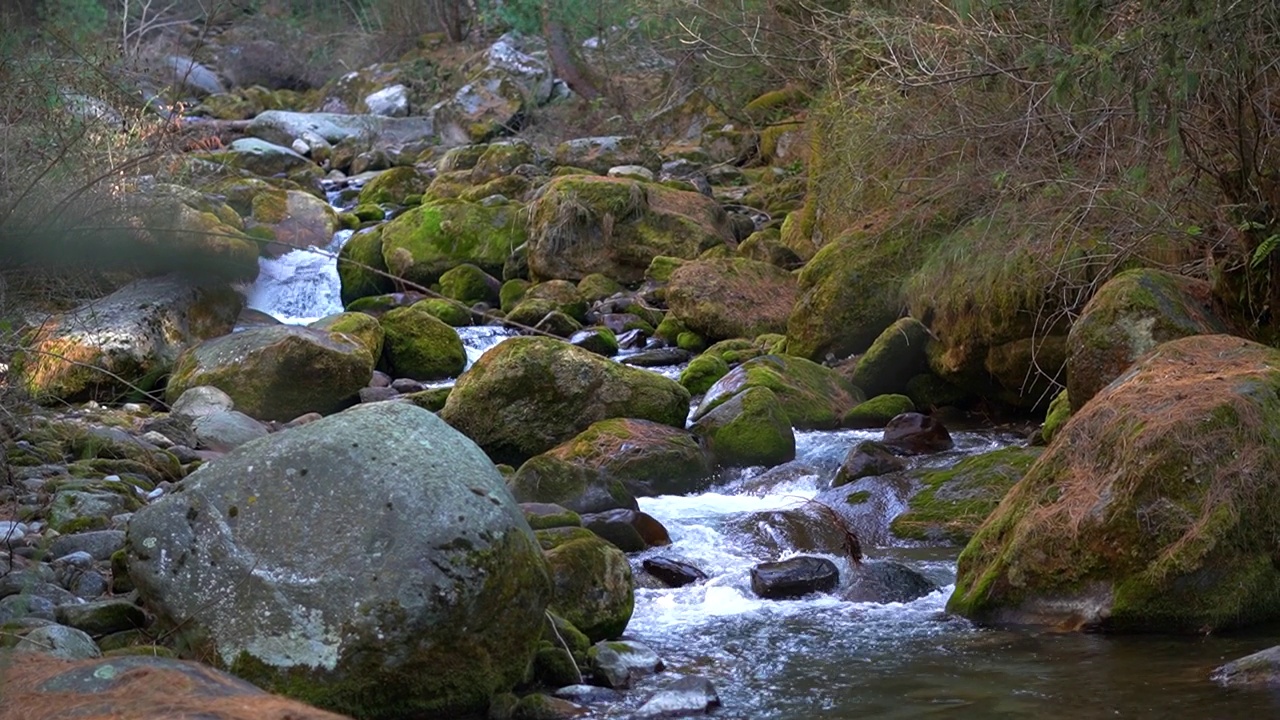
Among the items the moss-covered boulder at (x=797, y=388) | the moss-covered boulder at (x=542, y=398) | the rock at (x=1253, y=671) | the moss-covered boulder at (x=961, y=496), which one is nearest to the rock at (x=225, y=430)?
the moss-covered boulder at (x=542, y=398)

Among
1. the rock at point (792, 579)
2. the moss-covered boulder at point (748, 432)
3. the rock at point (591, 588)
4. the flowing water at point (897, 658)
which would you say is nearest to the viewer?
the flowing water at point (897, 658)

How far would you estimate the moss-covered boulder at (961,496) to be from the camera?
9.16m

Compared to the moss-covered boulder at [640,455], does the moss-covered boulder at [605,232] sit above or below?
above

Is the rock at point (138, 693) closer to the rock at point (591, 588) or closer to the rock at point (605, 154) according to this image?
the rock at point (591, 588)

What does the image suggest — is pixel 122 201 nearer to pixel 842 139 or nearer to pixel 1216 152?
pixel 1216 152

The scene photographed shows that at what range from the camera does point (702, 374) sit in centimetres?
1330

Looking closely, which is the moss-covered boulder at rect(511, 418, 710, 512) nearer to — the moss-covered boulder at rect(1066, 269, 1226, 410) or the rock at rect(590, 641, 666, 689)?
the moss-covered boulder at rect(1066, 269, 1226, 410)

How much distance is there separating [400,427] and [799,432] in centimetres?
583

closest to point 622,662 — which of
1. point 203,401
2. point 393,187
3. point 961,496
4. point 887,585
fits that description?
point 887,585

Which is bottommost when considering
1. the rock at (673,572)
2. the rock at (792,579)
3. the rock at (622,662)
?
the rock at (673,572)

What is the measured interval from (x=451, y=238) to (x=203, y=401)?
22.4ft

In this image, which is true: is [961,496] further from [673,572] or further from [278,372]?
[278,372]

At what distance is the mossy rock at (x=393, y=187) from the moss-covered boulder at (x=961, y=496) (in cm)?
1371

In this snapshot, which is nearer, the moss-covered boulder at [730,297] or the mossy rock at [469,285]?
the moss-covered boulder at [730,297]
